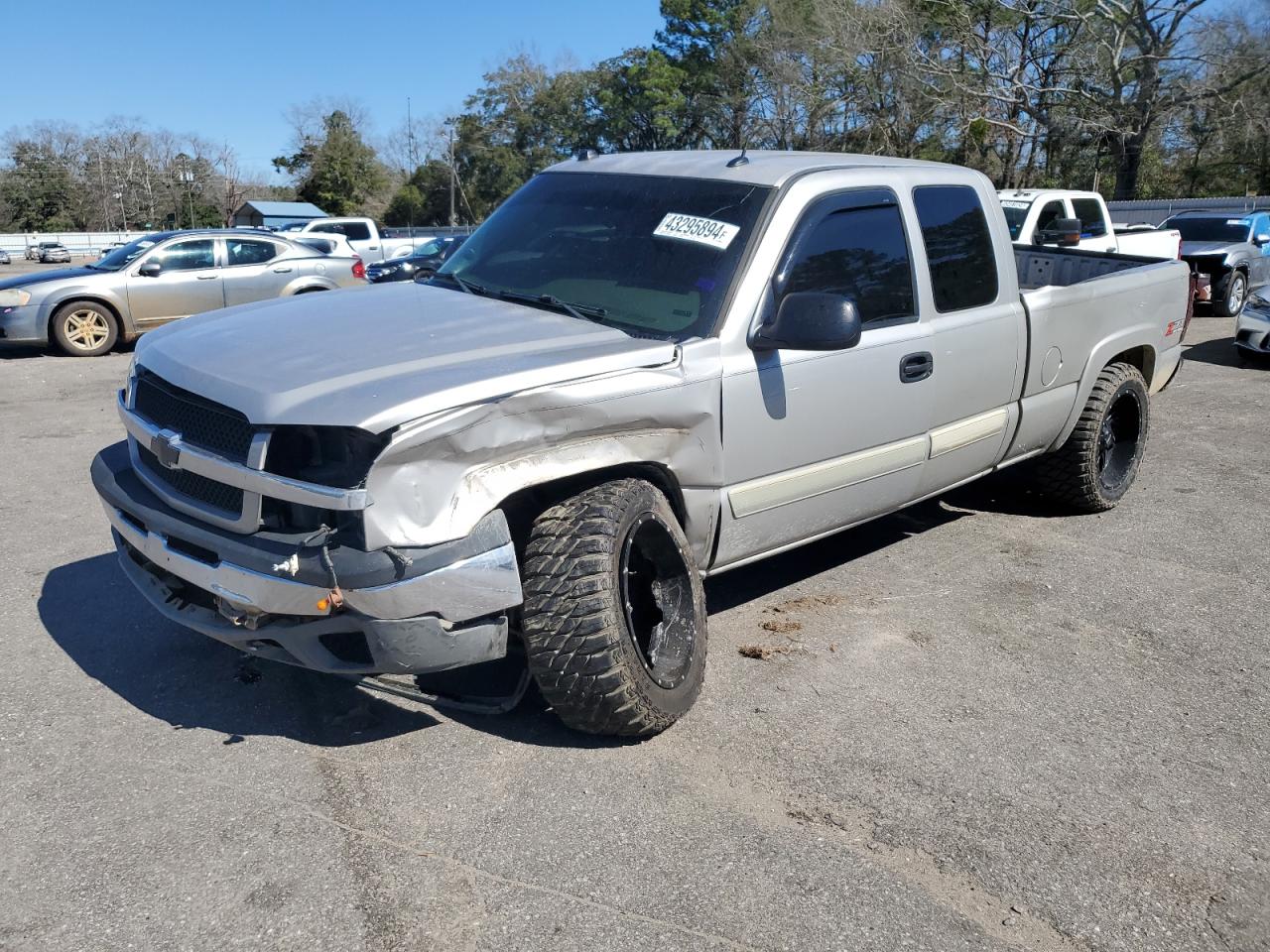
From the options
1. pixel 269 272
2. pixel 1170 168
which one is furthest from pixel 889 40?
pixel 269 272

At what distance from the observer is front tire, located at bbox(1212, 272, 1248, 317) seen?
16469 millimetres

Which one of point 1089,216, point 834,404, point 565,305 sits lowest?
point 834,404

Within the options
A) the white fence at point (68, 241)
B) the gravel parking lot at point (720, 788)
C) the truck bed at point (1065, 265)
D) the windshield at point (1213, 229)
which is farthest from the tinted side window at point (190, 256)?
the white fence at point (68, 241)

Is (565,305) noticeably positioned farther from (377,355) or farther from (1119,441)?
(1119,441)

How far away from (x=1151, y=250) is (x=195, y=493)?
14269mm

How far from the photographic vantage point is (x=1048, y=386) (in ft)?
18.0

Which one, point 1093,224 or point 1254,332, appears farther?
point 1093,224

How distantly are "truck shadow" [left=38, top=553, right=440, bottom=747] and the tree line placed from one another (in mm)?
38357

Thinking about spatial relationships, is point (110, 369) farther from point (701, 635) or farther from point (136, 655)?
point (701, 635)

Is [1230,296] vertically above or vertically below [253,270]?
below

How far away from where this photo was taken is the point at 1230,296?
16609 mm

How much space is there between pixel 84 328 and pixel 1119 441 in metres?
11.5

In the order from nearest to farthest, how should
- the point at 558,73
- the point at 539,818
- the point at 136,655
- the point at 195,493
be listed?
the point at 539,818 < the point at 195,493 < the point at 136,655 < the point at 558,73

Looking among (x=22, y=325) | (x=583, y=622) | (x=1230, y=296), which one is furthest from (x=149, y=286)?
(x=1230, y=296)
